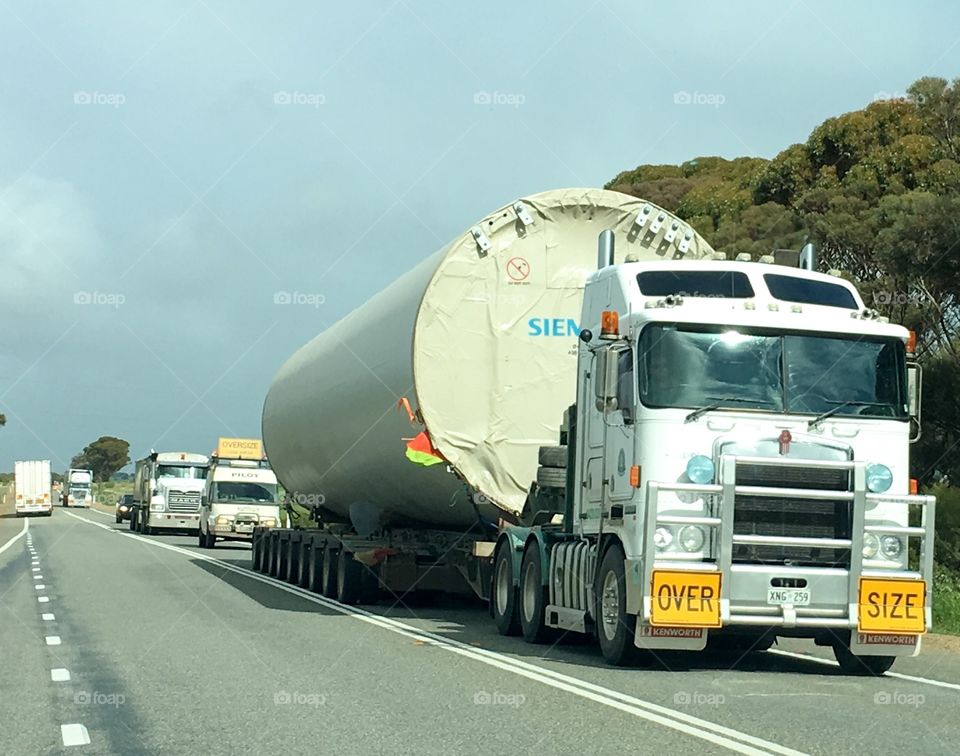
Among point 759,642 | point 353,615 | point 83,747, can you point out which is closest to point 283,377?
point 353,615

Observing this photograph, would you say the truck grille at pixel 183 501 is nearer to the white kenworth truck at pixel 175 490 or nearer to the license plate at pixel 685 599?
the white kenworth truck at pixel 175 490

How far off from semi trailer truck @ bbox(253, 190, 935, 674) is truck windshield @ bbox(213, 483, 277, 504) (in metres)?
24.6

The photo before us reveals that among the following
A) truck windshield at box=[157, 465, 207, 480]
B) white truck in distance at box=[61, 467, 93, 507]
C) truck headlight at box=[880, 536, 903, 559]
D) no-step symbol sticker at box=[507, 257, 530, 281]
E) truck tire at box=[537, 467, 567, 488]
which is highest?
no-step symbol sticker at box=[507, 257, 530, 281]

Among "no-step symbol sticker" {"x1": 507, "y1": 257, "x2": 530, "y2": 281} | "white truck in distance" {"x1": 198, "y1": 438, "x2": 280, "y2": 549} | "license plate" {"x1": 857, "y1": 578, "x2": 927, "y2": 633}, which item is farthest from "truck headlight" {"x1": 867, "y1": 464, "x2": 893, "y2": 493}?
"white truck in distance" {"x1": 198, "y1": 438, "x2": 280, "y2": 549}

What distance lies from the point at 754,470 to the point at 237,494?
1212 inches

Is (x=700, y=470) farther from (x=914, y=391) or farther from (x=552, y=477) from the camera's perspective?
(x=552, y=477)

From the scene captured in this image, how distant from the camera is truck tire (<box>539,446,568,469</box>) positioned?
15531 mm

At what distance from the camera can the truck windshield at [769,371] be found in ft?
41.4

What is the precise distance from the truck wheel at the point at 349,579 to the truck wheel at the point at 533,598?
5.08 m

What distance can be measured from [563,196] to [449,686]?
697 cm

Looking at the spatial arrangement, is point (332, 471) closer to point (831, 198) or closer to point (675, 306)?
point (675, 306)

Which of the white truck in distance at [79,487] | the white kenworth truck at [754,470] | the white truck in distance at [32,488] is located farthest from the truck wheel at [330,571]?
the white truck in distance at [79,487]

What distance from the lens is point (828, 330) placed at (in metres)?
12.9

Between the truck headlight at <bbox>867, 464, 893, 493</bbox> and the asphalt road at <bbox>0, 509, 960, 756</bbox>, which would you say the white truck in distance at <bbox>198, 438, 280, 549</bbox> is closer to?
the asphalt road at <bbox>0, 509, 960, 756</bbox>
